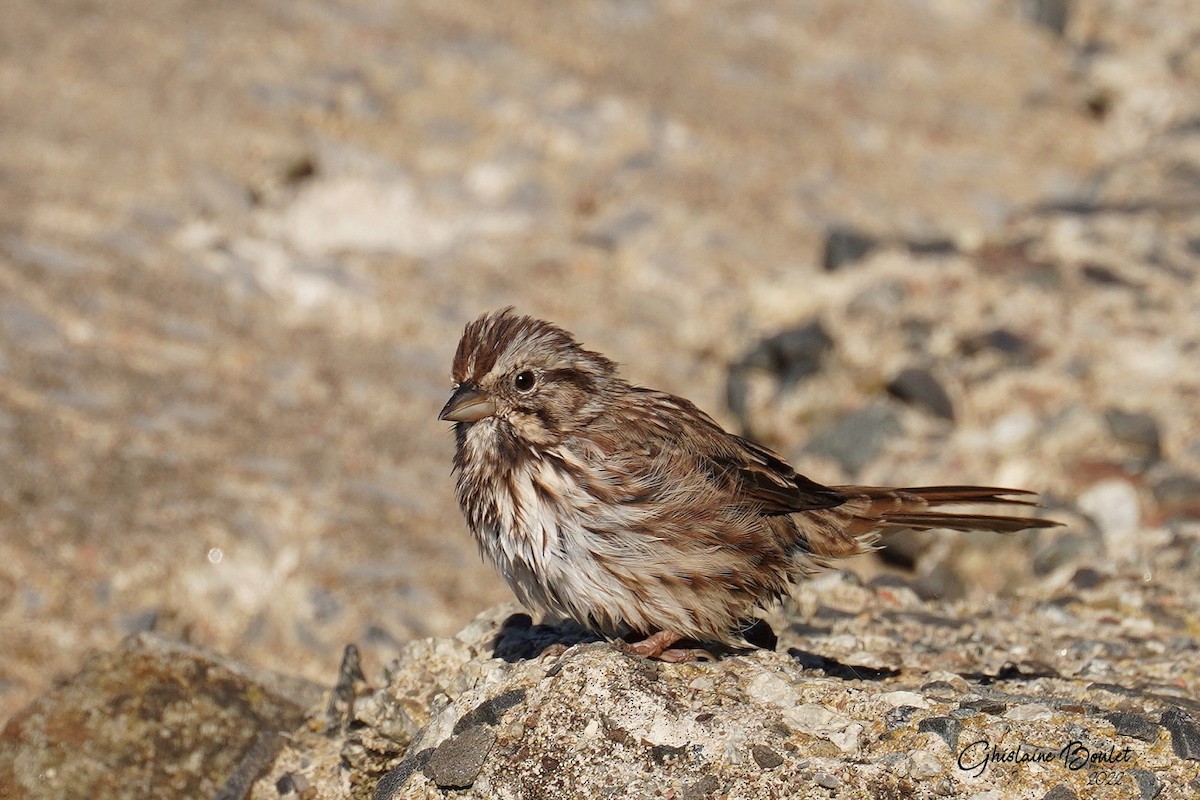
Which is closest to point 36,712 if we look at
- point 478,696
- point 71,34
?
point 478,696

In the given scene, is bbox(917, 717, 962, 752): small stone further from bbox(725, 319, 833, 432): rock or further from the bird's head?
bbox(725, 319, 833, 432): rock

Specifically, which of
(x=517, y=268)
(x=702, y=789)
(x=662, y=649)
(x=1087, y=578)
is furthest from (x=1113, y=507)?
(x=517, y=268)

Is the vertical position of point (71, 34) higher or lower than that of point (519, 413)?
higher

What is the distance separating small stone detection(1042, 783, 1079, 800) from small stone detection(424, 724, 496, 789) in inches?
62.1

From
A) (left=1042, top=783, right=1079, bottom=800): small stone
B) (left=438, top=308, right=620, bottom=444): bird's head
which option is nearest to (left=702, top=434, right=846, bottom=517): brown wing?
(left=438, top=308, right=620, bottom=444): bird's head

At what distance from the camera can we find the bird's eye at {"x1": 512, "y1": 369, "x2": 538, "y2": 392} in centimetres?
452

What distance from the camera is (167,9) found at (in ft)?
39.1

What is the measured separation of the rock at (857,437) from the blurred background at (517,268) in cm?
4

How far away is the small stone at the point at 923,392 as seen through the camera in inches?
330

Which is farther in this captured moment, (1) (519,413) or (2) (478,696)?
(1) (519,413)

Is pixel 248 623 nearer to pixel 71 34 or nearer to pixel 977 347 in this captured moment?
pixel 977 347

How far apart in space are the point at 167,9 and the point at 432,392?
5.31m

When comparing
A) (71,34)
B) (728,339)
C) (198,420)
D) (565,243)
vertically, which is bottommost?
(198,420)

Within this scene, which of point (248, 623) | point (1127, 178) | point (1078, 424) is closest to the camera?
point (248, 623)
